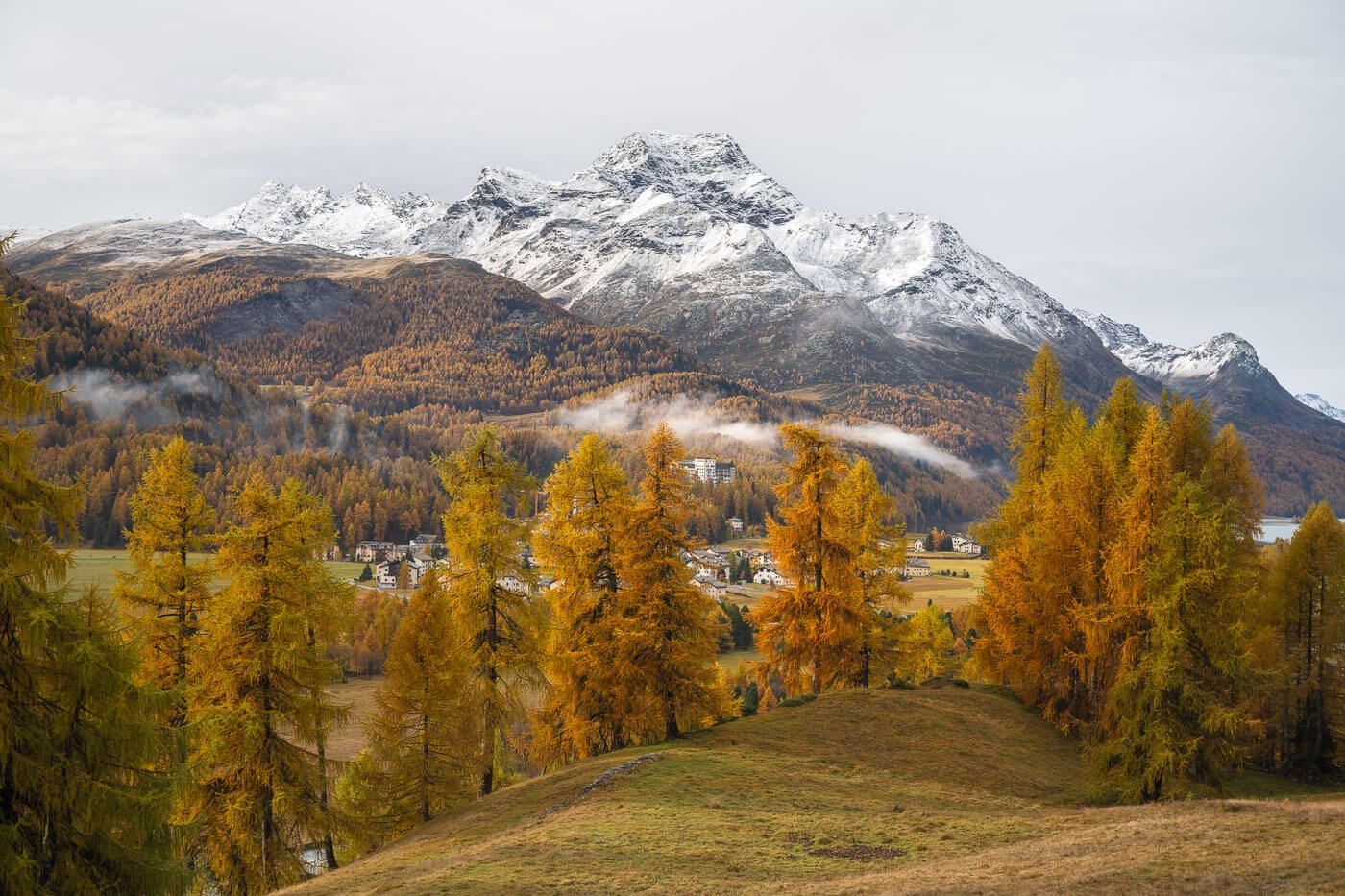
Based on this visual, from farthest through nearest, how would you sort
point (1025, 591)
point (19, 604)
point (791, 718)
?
1. point (1025, 591)
2. point (791, 718)
3. point (19, 604)

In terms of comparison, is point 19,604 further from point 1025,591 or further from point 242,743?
point 1025,591

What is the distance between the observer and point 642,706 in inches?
1268

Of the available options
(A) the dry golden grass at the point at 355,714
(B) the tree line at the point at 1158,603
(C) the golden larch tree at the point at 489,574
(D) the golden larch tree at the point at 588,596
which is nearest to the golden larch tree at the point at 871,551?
(B) the tree line at the point at 1158,603

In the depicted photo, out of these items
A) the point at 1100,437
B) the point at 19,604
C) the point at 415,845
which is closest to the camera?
the point at 19,604

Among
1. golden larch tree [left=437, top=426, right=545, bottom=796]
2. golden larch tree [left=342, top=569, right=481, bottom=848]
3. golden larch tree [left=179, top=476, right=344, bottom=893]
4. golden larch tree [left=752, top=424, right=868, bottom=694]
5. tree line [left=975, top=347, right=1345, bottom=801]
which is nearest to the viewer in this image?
golden larch tree [left=179, top=476, right=344, bottom=893]

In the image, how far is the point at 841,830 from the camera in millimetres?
21938

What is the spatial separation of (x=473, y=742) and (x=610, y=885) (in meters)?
17.0

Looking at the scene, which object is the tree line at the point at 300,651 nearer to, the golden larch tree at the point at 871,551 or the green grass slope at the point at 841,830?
the golden larch tree at the point at 871,551

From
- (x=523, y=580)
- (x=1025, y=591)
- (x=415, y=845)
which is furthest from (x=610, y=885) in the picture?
(x=1025, y=591)

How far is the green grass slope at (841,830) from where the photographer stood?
16875 mm

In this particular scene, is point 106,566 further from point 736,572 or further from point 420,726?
point 420,726

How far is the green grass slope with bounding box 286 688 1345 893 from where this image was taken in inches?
664

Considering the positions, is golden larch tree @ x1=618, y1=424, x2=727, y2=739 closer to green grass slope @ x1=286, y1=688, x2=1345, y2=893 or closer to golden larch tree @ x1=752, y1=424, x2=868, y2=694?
green grass slope @ x1=286, y1=688, x2=1345, y2=893

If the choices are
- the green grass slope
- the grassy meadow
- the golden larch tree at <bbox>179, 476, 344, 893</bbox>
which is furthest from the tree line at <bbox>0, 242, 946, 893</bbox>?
the grassy meadow
